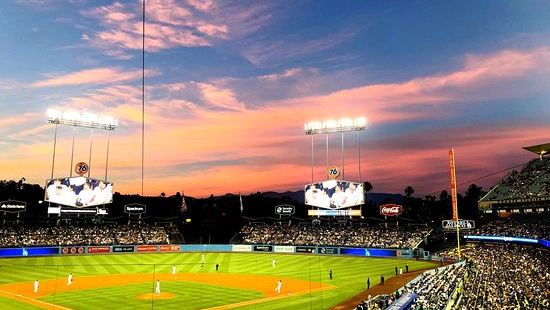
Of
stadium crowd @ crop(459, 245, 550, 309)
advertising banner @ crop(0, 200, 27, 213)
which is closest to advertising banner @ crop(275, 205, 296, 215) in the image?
stadium crowd @ crop(459, 245, 550, 309)

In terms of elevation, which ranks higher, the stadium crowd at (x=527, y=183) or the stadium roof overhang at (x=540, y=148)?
the stadium roof overhang at (x=540, y=148)

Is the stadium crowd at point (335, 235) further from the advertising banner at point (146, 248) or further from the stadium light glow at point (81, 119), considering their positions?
the stadium light glow at point (81, 119)

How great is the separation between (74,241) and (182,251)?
16.8 m

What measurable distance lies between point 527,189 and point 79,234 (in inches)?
2765

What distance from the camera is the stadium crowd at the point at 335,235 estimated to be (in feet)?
222

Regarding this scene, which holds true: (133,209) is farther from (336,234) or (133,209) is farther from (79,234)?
(336,234)

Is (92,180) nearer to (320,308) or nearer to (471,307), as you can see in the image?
(320,308)

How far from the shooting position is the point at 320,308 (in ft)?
102

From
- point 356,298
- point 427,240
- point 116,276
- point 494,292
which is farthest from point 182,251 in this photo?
point 494,292

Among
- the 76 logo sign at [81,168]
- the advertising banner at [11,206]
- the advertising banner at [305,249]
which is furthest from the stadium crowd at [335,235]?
the advertising banner at [11,206]

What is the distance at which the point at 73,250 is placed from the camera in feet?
214

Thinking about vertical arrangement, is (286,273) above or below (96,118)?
below

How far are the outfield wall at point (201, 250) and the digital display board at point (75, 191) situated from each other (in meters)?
6.88

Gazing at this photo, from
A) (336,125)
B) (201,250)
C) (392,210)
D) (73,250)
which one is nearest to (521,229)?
(392,210)
